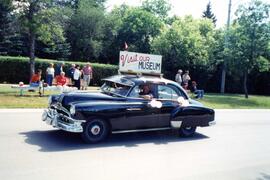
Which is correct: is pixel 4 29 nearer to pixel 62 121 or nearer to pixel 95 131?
pixel 62 121

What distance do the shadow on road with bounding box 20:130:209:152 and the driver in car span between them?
3.71 ft

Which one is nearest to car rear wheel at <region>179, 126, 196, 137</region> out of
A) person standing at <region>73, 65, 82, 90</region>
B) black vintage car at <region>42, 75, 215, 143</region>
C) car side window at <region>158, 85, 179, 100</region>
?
black vintage car at <region>42, 75, 215, 143</region>

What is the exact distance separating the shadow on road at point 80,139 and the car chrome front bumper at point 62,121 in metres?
0.36

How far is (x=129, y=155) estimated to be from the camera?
26.2 feet

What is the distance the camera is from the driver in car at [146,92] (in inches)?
378

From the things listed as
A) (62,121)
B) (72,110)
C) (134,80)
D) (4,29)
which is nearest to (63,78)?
(134,80)

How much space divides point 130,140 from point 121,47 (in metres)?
40.4

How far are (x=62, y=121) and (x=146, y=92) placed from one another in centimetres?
240

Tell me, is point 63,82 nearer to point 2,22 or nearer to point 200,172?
point 200,172

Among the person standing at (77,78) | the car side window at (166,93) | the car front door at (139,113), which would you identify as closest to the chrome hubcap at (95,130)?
the car front door at (139,113)

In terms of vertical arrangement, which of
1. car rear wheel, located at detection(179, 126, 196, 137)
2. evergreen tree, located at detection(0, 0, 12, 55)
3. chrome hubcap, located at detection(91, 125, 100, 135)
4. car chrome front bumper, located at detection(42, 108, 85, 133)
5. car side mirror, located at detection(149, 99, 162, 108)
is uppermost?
evergreen tree, located at detection(0, 0, 12, 55)

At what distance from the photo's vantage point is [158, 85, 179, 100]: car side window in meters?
9.98

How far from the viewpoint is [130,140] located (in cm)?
939

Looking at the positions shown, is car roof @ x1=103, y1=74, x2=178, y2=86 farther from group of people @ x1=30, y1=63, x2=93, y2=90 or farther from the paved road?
group of people @ x1=30, y1=63, x2=93, y2=90
